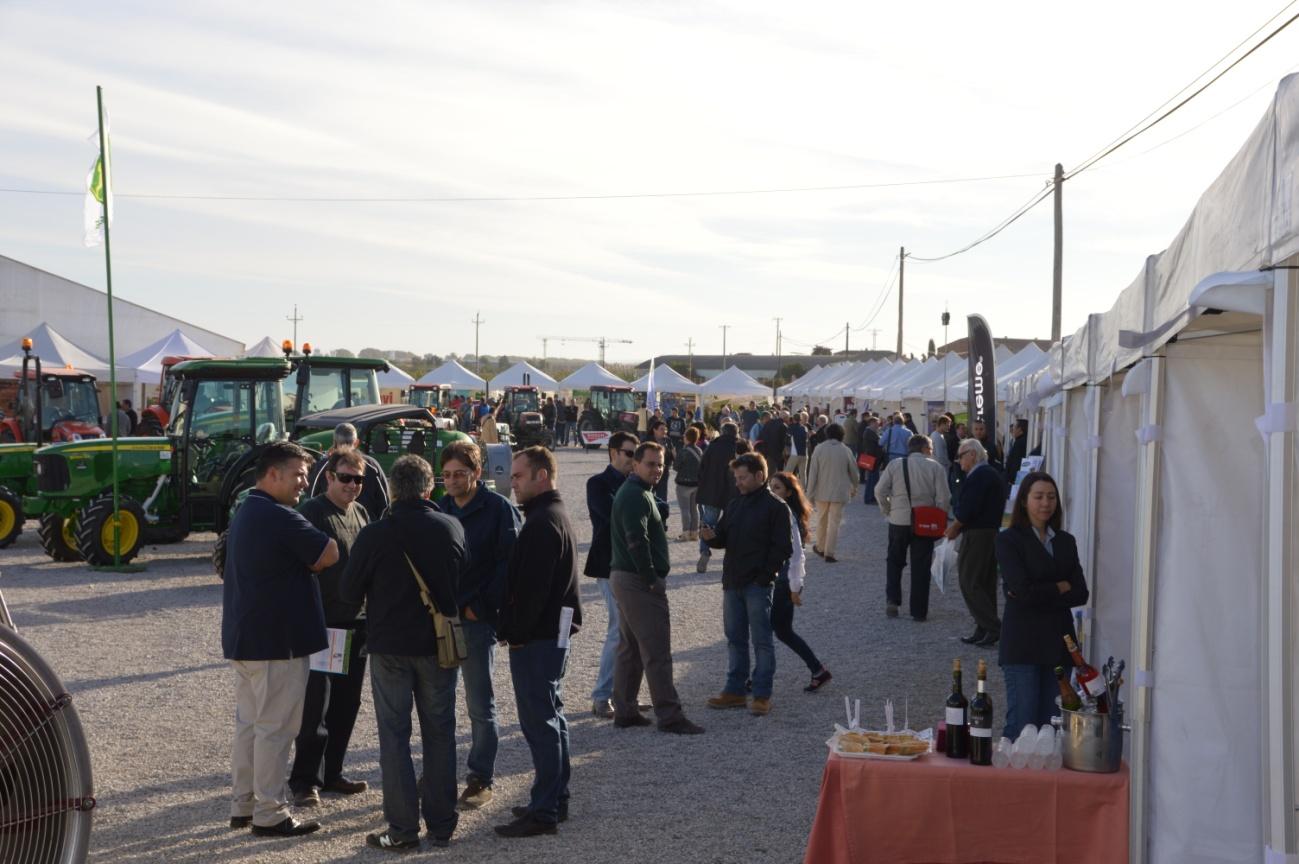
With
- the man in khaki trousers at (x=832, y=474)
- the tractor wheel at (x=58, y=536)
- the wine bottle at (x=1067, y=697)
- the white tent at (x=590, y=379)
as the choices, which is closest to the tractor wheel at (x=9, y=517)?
the tractor wheel at (x=58, y=536)

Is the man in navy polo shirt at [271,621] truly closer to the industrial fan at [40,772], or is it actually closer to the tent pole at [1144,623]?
the industrial fan at [40,772]

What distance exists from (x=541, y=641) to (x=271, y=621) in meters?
1.24

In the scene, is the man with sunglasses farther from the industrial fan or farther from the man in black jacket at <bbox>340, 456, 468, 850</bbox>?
the industrial fan

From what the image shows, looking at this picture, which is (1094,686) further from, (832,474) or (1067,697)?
(832,474)

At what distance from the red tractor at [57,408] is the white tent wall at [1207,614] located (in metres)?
20.2

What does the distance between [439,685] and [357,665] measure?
0.93 metres

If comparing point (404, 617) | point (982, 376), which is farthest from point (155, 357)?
point (404, 617)

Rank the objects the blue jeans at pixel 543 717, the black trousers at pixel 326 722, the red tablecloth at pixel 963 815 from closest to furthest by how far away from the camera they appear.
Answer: the red tablecloth at pixel 963 815
the blue jeans at pixel 543 717
the black trousers at pixel 326 722

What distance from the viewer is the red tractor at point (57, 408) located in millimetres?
21562

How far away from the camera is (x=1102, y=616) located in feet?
22.6

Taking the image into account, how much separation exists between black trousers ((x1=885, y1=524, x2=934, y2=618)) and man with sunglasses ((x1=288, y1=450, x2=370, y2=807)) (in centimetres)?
650

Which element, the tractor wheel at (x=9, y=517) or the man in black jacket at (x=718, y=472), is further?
the tractor wheel at (x=9, y=517)

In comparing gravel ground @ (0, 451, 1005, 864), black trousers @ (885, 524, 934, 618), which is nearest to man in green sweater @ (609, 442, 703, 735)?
gravel ground @ (0, 451, 1005, 864)

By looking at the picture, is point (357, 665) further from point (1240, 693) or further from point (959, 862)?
point (1240, 693)
